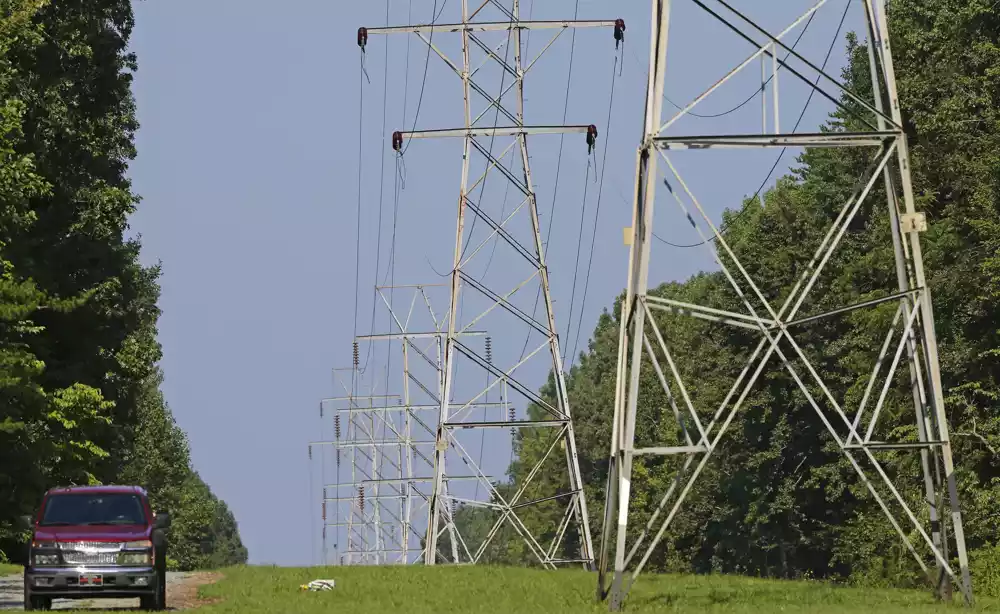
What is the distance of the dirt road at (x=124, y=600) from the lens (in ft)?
90.6

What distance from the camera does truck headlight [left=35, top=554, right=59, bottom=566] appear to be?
82.0ft

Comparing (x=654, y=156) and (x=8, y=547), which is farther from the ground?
(x=654, y=156)

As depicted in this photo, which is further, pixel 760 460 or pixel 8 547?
pixel 760 460

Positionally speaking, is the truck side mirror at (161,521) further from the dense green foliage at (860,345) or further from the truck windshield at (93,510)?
the dense green foliage at (860,345)

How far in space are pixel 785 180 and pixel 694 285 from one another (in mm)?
26093

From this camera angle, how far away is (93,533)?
993 inches

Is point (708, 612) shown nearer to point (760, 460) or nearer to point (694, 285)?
point (760, 460)

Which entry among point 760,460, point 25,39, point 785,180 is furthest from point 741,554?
Answer: point 25,39

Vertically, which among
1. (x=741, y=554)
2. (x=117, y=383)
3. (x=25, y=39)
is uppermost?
(x=25, y=39)

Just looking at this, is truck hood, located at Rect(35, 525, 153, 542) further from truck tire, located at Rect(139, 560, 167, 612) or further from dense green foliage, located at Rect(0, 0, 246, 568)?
dense green foliage, located at Rect(0, 0, 246, 568)

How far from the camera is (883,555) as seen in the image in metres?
59.5

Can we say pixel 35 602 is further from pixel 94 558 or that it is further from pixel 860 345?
pixel 860 345

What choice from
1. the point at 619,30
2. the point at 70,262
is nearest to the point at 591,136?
the point at 619,30

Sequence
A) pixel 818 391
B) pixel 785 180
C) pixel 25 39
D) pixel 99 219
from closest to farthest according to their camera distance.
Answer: pixel 25 39 → pixel 99 219 → pixel 818 391 → pixel 785 180
